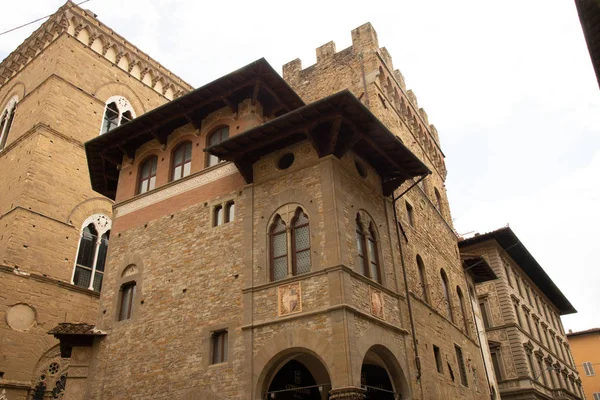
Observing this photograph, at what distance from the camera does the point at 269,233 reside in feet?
42.6

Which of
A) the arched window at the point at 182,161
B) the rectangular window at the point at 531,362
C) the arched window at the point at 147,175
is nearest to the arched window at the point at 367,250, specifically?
the arched window at the point at 182,161

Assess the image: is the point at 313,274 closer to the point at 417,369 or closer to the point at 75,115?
the point at 417,369

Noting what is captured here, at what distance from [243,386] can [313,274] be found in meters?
2.80

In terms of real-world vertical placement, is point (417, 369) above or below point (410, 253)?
below

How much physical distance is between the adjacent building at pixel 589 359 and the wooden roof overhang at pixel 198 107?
143ft

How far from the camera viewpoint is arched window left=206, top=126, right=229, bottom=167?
598 inches

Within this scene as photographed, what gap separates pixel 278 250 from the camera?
12742 millimetres

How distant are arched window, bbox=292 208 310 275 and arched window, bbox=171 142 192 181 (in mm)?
4342

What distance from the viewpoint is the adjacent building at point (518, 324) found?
26.3 m

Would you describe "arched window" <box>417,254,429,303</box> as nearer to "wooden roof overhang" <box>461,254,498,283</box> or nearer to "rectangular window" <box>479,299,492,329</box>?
"wooden roof overhang" <box>461,254,498,283</box>

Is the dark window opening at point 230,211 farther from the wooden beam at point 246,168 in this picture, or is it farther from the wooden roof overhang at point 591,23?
the wooden roof overhang at point 591,23

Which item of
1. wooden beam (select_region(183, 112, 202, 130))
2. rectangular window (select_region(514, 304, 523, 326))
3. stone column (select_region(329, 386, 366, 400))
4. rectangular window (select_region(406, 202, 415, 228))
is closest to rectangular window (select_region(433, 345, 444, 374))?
rectangular window (select_region(406, 202, 415, 228))

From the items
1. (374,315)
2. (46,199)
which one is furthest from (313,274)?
(46,199)

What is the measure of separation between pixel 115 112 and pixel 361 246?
16950 millimetres
